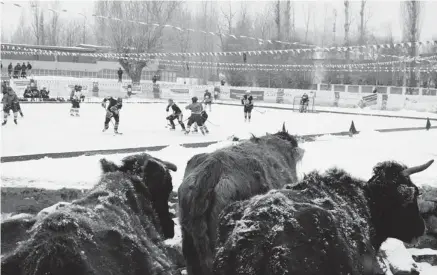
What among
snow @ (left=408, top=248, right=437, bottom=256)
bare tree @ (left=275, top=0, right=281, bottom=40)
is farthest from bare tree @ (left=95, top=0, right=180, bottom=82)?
snow @ (left=408, top=248, right=437, bottom=256)

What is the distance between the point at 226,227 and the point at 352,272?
0.87 metres

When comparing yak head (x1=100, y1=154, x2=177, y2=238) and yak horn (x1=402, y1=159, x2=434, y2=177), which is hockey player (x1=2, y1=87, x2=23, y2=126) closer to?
yak head (x1=100, y1=154, x2=177, y2=238)

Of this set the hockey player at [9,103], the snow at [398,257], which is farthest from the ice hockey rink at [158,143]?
the snow at [398,257]

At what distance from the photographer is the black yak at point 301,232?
8.81 ft

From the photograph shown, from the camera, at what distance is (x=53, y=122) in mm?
21484

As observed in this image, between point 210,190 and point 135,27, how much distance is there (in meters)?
57.9

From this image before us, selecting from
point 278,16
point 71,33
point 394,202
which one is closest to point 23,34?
point 71,33

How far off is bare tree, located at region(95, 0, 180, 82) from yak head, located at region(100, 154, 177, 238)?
55691mm

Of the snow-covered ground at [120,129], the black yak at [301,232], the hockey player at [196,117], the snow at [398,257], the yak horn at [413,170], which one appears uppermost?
the yak horn at [413,170]

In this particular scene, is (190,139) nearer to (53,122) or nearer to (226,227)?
(53,122)

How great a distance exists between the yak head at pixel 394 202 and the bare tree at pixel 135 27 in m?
56.3

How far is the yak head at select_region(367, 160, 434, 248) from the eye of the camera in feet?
13.3

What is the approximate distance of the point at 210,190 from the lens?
14.9ft

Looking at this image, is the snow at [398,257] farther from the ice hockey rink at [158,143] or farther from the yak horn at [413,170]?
the yak horn at [413,170]
